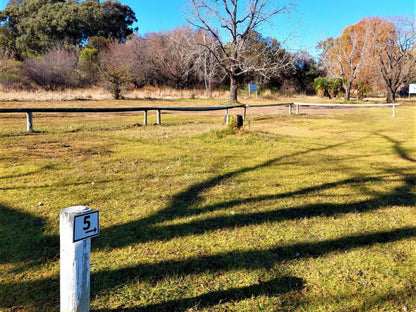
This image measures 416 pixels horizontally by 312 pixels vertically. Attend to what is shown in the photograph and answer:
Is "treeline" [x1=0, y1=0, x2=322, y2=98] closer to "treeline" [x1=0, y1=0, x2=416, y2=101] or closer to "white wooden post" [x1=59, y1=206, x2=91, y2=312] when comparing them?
"treeline" [x1=0, y1=0, x2=416, y2=101]

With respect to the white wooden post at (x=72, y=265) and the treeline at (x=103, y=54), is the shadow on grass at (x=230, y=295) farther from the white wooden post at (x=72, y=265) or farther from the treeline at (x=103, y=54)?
the treeline at (x=103, y=54)

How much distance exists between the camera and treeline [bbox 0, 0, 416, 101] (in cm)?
2560

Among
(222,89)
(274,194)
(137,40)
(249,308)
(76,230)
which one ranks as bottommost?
(249,308)

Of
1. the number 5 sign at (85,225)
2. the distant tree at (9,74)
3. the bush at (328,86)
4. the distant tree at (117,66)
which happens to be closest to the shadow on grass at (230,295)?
the number 5 sign at (85,225)

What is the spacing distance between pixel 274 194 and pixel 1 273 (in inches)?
122

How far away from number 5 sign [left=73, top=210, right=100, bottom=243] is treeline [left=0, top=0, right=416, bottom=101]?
70.5 feet

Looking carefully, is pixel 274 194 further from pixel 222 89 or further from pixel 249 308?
pixel 222 89

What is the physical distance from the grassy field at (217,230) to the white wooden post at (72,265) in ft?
1.40

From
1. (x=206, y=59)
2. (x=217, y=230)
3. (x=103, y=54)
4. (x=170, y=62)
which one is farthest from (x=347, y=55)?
(x=217, y=230)

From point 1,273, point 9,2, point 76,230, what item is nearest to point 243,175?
point 1,273

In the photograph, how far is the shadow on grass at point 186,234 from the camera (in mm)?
2320

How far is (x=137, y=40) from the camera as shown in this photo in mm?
38594

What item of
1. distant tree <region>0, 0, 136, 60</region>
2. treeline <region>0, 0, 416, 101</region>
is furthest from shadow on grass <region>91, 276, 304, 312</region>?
distant tree <region>0, 0, 136, 60</region>

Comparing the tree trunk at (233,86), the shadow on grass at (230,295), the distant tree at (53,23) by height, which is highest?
the distant tree at (53,23)
